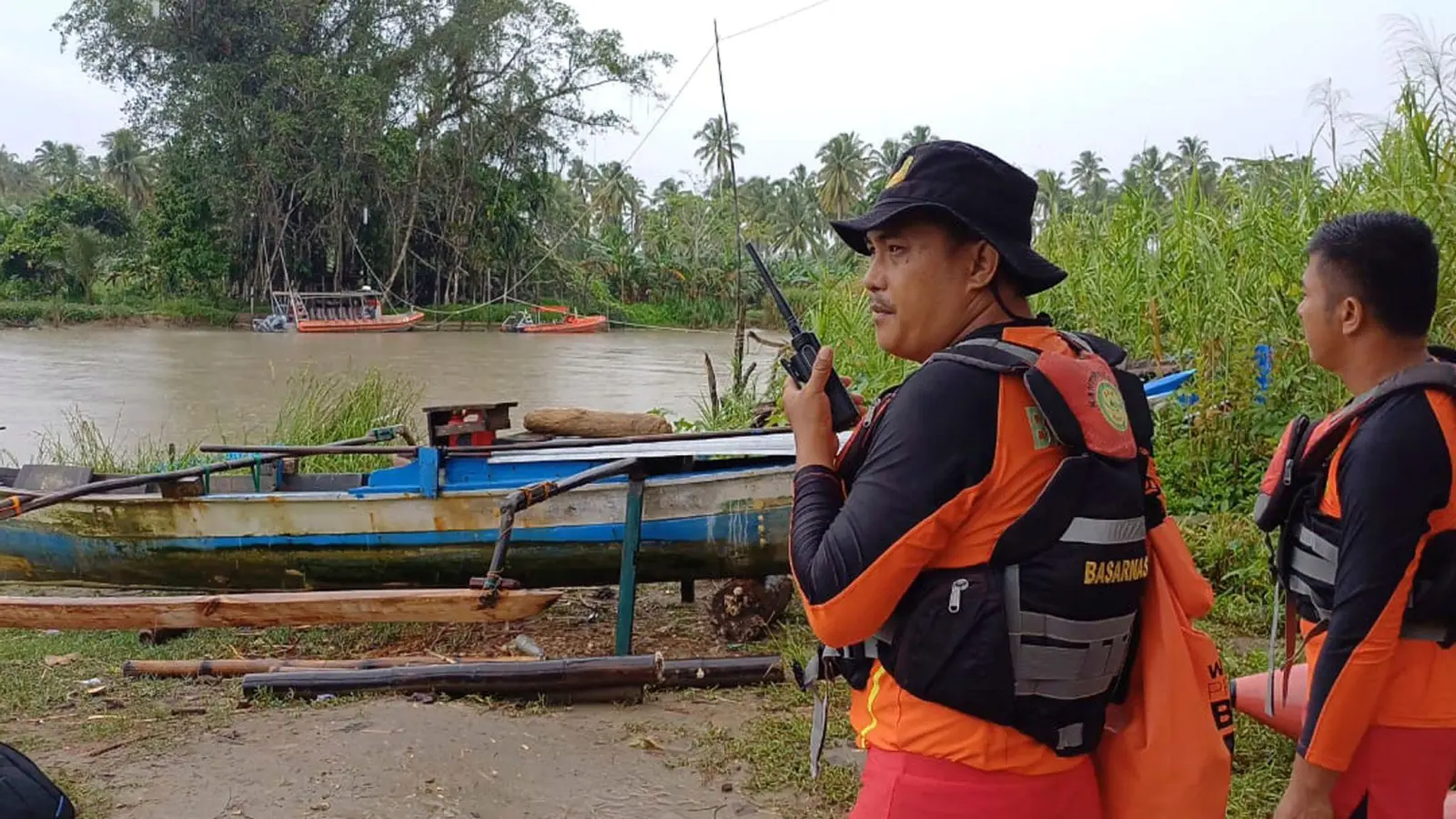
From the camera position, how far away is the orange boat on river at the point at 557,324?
107 ft

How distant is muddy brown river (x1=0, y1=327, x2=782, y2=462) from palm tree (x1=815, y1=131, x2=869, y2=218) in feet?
69.8

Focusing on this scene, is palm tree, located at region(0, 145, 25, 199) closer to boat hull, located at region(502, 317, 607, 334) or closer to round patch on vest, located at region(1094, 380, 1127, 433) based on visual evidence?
boat hull, located at region(502, 317, 607, 334)

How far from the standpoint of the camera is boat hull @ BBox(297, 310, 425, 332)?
102 feet

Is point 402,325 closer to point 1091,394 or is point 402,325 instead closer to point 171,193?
point 171,193

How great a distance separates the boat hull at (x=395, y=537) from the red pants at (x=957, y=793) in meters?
3.70

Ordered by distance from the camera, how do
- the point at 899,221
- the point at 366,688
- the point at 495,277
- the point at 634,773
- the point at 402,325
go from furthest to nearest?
the point at 495,277
the point at 402,325
the point at 366,688
the point at 634,773
the point at 899,221

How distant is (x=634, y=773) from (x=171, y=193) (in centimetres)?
3616

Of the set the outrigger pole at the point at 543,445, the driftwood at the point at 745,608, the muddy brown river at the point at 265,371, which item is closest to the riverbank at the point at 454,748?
the driftwood at the point at 745,608

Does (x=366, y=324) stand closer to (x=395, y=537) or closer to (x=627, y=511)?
(x=395, y=537)

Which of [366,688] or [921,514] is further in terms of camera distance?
[366,688]

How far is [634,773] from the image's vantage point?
11.9 feet

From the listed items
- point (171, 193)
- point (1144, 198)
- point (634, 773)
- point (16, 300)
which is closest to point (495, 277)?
point (171, 193)

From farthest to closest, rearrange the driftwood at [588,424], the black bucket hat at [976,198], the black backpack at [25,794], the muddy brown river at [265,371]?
the muddy brown river at [265,371], the driftwood at [588,424], the black backpack at [25,794], the black bucket hat at [976,198]

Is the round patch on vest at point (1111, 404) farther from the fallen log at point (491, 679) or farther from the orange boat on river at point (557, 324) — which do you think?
the orange boat on river at point (557, 324)
